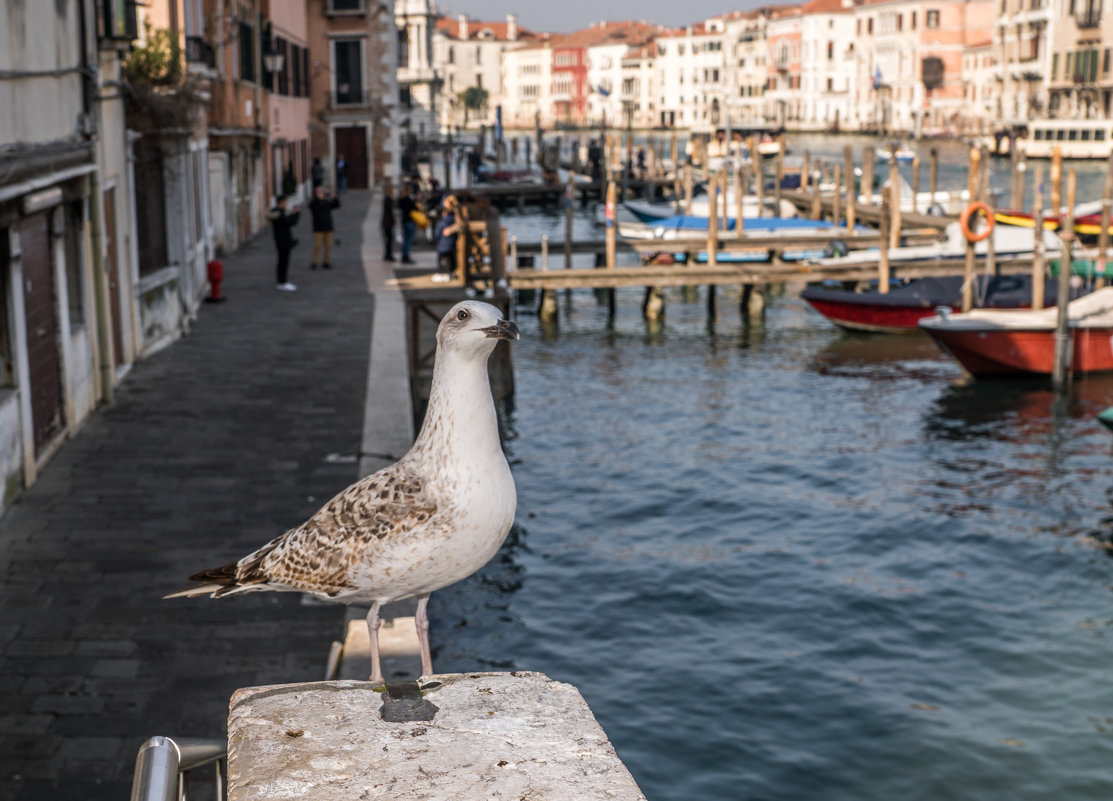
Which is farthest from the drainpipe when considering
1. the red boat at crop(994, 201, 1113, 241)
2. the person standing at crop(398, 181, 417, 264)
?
the red boat at crop(994, 201, 1113, 241)

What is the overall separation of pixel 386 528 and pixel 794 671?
8009 millimetres

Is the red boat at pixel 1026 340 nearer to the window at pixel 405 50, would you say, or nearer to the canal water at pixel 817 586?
the canal water at pixel 817 586

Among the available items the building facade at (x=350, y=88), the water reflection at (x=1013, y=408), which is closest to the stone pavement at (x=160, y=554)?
the water reflection at (x=1013, y=408)

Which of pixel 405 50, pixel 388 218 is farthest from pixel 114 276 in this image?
pixel 405 50

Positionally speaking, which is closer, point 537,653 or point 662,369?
point 537,653

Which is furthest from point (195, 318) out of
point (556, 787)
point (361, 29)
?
point (361, 29)

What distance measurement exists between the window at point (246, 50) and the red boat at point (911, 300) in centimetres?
1274

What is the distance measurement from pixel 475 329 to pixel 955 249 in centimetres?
2961

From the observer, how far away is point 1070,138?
93750 mm

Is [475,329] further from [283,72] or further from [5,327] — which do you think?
[283,72]

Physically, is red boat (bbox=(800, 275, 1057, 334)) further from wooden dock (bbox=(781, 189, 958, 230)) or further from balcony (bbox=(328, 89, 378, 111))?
balcony (bbox=(328, 89, 378, 111))

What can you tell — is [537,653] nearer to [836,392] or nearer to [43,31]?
[43,31]

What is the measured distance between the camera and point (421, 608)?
12.9 feet

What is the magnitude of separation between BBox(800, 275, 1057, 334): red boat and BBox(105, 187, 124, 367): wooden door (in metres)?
16.2
